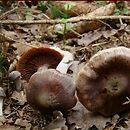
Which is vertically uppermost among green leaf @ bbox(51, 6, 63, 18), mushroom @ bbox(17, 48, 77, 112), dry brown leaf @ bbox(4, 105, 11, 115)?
mushroom @ bbox(17, 48, 77, 112)

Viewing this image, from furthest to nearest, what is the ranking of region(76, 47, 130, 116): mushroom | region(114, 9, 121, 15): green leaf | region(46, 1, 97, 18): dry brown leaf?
region(46, 1, 97, 18): dry brown leaf → region(114, 9, 121, 15): green leaf → region(76, 47, 130, 116): mushroom

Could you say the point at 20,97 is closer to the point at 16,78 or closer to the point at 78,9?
the point at 16,78

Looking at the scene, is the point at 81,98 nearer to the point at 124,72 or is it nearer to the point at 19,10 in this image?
the point at 124,72

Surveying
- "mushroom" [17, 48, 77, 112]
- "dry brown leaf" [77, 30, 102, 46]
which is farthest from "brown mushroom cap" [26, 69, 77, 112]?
"dry brown leaf" [77, 30, 102, 46]

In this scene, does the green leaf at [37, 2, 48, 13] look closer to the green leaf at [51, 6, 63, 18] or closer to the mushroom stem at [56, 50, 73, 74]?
the green leaf at [51, 6, 63, 18]

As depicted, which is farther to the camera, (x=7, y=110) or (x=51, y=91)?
(x=7, y=110)

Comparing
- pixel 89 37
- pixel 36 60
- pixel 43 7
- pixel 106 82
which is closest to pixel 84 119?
pixel 106 82
